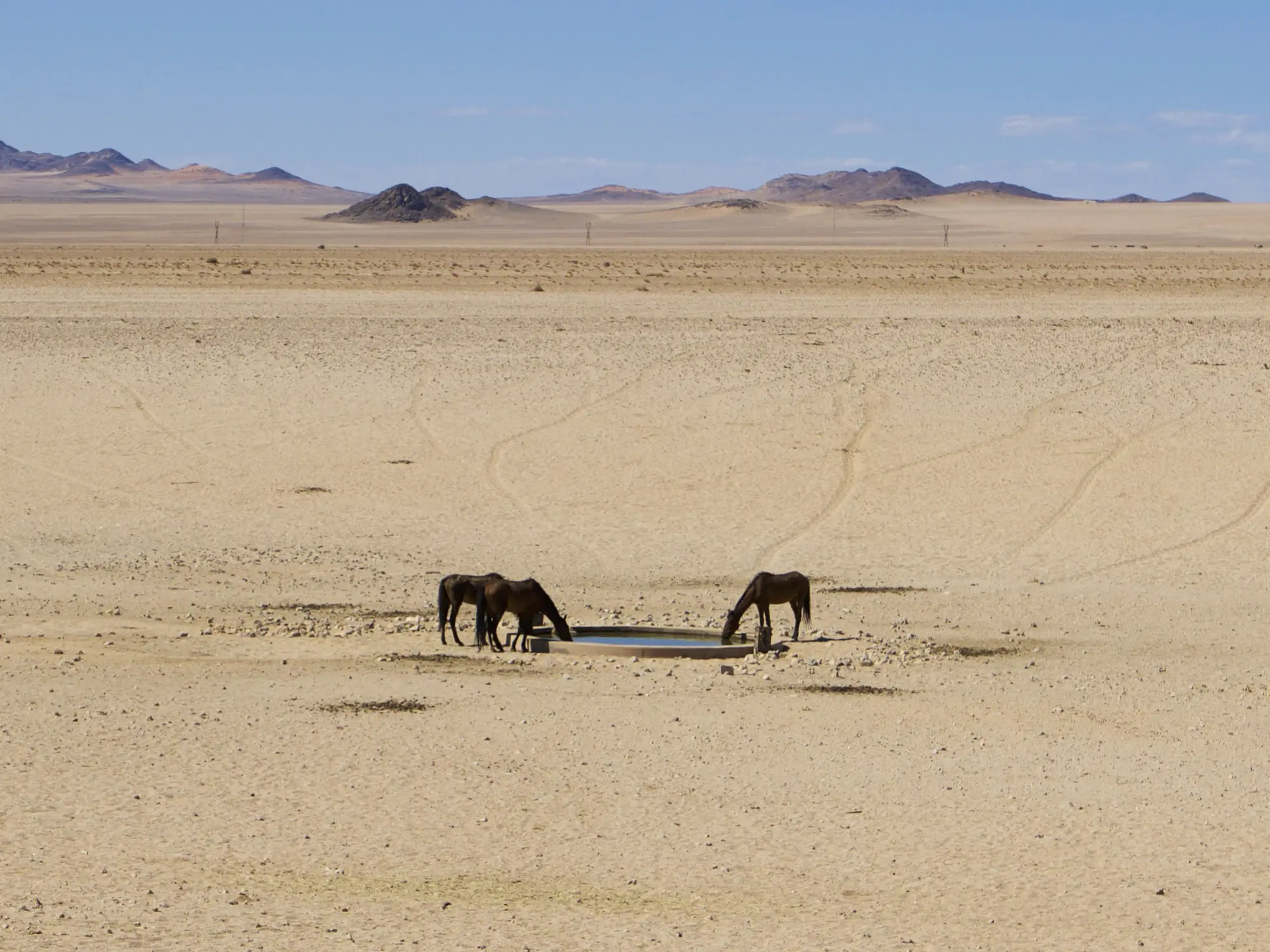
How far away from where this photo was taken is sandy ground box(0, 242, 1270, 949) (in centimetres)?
689

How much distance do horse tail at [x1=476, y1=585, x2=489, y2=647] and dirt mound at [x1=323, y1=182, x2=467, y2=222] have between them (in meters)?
108

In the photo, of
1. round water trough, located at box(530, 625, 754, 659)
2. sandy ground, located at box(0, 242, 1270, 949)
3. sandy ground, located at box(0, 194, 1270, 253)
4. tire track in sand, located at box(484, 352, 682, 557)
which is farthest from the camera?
sandy ground, located at box(0, 194, 1270, 253)

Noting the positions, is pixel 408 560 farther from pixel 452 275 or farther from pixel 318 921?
pixel 452 275

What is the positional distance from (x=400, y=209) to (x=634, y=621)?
110 metres

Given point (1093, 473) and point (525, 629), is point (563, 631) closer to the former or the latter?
point (525, 629)

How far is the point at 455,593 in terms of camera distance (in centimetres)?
1111

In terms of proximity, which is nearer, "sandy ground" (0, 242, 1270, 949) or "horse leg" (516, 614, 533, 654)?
"sandy ground" (0, 242, 1270, 949)

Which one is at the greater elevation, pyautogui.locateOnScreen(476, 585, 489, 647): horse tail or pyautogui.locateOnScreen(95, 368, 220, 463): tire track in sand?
pyautogui.locateOnScreen(95, 368, 220, 463): tire track in sand

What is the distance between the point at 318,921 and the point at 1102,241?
281 feet

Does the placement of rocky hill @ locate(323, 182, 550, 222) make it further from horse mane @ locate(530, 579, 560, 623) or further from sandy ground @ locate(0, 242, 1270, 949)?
horse mane @ locate(530, 579, 560, 623)

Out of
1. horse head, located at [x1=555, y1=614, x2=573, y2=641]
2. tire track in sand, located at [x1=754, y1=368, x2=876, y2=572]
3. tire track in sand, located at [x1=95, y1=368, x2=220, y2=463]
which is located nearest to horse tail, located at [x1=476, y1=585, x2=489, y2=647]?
horse head, located at [x1=555, y1=614, x2=573, y2=641]

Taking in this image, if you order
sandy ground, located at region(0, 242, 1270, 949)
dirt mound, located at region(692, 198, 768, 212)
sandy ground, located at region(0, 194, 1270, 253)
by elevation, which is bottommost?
sandy ground, located at region(0, 242, 1270, 949)

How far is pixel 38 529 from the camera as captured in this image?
1539 cm

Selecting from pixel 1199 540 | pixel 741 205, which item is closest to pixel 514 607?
pixel 1199 540
